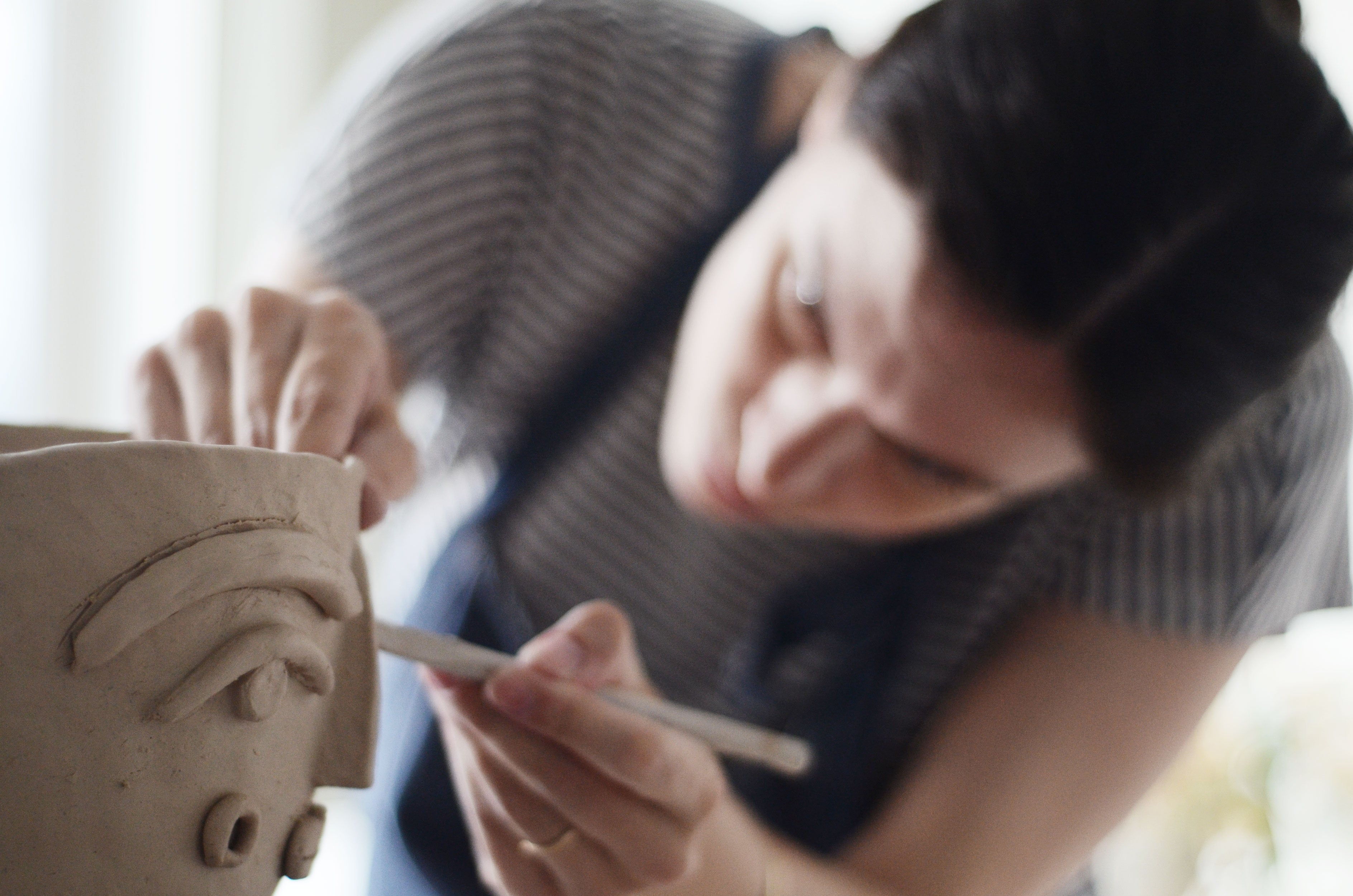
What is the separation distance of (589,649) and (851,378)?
210 millimetres

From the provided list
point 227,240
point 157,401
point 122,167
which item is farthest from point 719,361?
point 227,240

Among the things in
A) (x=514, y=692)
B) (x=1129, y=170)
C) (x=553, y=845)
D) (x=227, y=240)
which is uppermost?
(x=1129, y=170)

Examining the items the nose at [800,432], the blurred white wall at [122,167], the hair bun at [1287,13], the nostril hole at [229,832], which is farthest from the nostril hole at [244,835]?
the blurred white wall at [122,167]

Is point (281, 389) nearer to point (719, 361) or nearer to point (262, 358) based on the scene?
point (262, 358)

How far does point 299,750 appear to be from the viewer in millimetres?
356

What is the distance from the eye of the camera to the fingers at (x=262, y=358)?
47 cm

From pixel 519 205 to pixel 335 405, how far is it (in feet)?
1.05

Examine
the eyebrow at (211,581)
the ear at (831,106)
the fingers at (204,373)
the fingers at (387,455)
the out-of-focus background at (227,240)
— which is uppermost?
the ear at (831,106)

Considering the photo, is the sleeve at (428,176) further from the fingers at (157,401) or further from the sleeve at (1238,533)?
the sleeve at (1238,533)

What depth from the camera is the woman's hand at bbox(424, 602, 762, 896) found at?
0.46 m

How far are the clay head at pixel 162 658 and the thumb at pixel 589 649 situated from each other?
13 cm

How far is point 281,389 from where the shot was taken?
19.1 inches

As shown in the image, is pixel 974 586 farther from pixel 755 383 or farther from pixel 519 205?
pixel 519 205

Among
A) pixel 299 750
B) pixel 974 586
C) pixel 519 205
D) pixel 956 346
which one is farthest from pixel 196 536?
pixel 974 586
